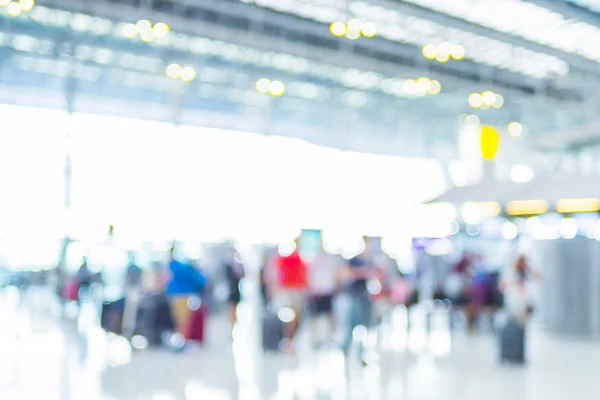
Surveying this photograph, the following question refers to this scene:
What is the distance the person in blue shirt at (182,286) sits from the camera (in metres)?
8.97

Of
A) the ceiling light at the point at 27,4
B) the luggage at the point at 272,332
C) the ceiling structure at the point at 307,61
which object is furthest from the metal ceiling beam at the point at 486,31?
the luggage at the point at 272,332

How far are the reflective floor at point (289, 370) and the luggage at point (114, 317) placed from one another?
0.19 m

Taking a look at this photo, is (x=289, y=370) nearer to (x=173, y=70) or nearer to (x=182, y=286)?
(x=182, y=286)

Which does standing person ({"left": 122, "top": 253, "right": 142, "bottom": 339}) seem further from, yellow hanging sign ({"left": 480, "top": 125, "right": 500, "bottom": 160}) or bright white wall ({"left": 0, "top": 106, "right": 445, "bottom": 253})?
yellow hanging sign ({"left": 480, "top": 125, "right": 500, "bottom": 160})

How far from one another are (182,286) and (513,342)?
13.5 ft

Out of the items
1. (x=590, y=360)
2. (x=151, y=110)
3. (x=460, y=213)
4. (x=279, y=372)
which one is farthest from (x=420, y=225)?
(x=279, y=372)

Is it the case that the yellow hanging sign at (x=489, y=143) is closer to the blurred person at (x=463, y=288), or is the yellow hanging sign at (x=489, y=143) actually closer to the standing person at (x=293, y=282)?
the blurred person at (x=463, y=288)

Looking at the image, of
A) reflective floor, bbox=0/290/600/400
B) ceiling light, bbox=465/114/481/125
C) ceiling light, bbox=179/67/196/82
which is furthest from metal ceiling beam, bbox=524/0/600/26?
ceiling light, bbox=465/114/481/125

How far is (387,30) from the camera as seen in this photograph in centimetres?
1529

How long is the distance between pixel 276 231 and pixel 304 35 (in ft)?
18.4

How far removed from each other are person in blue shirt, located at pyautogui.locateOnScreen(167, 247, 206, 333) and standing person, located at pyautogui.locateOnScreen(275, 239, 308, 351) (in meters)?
1.07

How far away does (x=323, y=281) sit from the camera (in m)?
8.61

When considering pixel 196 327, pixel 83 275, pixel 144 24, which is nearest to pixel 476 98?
pixel 144 24

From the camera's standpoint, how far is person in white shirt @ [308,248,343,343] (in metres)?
8.54
